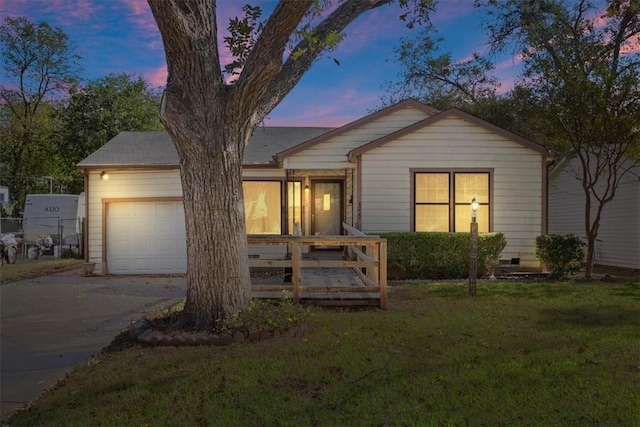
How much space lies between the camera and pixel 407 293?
9.57m

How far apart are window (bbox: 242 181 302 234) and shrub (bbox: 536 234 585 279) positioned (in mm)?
6879

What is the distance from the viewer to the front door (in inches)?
584

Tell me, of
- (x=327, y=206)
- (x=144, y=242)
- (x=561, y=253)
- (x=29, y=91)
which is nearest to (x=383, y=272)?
(x=561, y=253)

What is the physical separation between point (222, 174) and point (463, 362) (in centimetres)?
352

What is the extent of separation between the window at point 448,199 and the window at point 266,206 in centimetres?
380

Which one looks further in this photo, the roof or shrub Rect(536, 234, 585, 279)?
the roof

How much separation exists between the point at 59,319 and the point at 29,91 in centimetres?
2758

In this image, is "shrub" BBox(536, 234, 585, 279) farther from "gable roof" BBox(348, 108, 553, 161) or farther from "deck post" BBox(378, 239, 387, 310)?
"deck post" BBox(378, 239, 387, 310)

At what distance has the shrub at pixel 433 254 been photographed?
11.7 meters

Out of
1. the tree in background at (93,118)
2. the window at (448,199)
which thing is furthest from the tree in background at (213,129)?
the tree in background at (93,118)

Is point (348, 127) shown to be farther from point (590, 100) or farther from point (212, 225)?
point (212, 225)

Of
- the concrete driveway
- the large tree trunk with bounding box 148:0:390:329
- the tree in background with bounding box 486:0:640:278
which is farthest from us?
the tree in background with bounding box 486:0:640:278

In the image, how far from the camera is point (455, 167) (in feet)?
40.7

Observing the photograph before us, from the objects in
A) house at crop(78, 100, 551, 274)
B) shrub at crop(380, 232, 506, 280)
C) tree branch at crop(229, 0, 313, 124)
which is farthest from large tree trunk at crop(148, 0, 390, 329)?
shrub at crop(380, 232, 506, 280)
